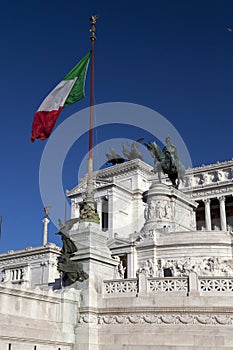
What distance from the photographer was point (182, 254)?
36094 millimetres

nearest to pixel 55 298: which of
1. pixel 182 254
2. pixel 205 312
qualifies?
pixel 205 312

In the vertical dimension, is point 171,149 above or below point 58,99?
above

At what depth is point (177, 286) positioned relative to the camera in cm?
1883

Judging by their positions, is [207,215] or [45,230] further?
[207,215]

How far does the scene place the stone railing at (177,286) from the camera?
1836 centimetres

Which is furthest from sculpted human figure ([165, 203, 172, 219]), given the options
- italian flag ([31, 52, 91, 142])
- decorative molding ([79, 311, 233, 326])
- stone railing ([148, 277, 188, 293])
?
stone railing ([148, 277, 188, 293])

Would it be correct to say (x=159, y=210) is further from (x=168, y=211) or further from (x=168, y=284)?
(x=168, y=284)

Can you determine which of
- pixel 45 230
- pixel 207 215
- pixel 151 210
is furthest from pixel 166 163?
pixel 207 215

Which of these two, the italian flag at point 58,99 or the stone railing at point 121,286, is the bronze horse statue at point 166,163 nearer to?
the italian flag at point 58,99

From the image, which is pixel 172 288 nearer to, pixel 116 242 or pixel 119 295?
pixel 119 295

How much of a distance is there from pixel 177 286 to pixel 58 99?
1285cm

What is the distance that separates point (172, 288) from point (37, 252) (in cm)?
4655

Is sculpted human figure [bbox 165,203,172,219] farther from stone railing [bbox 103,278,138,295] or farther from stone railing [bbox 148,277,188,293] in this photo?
stone railing [bbox 148,277,188,293]

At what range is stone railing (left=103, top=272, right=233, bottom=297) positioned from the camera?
18.4 m
